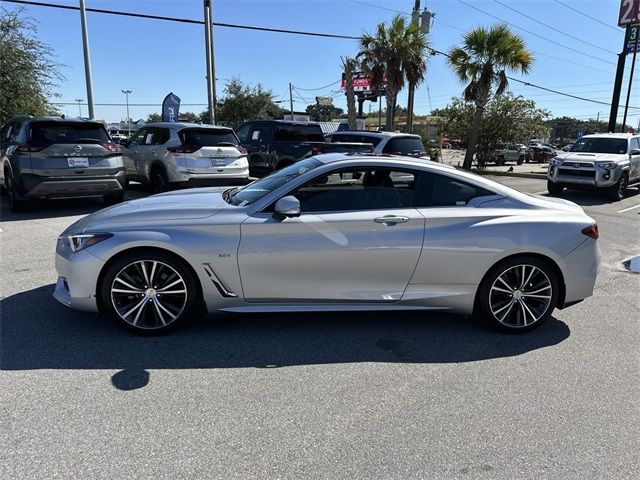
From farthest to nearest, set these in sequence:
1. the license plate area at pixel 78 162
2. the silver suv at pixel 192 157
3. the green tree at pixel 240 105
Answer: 1. the green tree at pixel 240 105
2. the silver suv at pixel 192 157
3. the license plate area at pixel 78 162

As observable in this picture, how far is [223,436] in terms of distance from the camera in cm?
275

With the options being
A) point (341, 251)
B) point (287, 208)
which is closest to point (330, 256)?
point (341, 251)

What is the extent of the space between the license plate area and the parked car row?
0.05ft

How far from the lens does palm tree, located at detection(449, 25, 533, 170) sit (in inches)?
768

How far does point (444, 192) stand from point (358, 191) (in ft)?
2.46

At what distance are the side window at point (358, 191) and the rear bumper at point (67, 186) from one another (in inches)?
243

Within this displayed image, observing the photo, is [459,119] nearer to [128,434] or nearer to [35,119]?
[35,119]

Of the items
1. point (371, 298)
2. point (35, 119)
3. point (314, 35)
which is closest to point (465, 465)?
point (371, 298)

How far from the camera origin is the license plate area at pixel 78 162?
852cm

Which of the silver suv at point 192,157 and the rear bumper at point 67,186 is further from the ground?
the silver suv at point 192,157

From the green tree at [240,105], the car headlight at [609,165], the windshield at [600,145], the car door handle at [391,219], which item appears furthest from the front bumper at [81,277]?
the green tree at [240,105]

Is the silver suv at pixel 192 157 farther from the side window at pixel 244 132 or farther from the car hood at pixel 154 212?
the car hood at pixel 154 212

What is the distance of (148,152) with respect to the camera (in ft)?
35.9

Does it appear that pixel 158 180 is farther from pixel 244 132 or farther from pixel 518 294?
pixel 518 294
